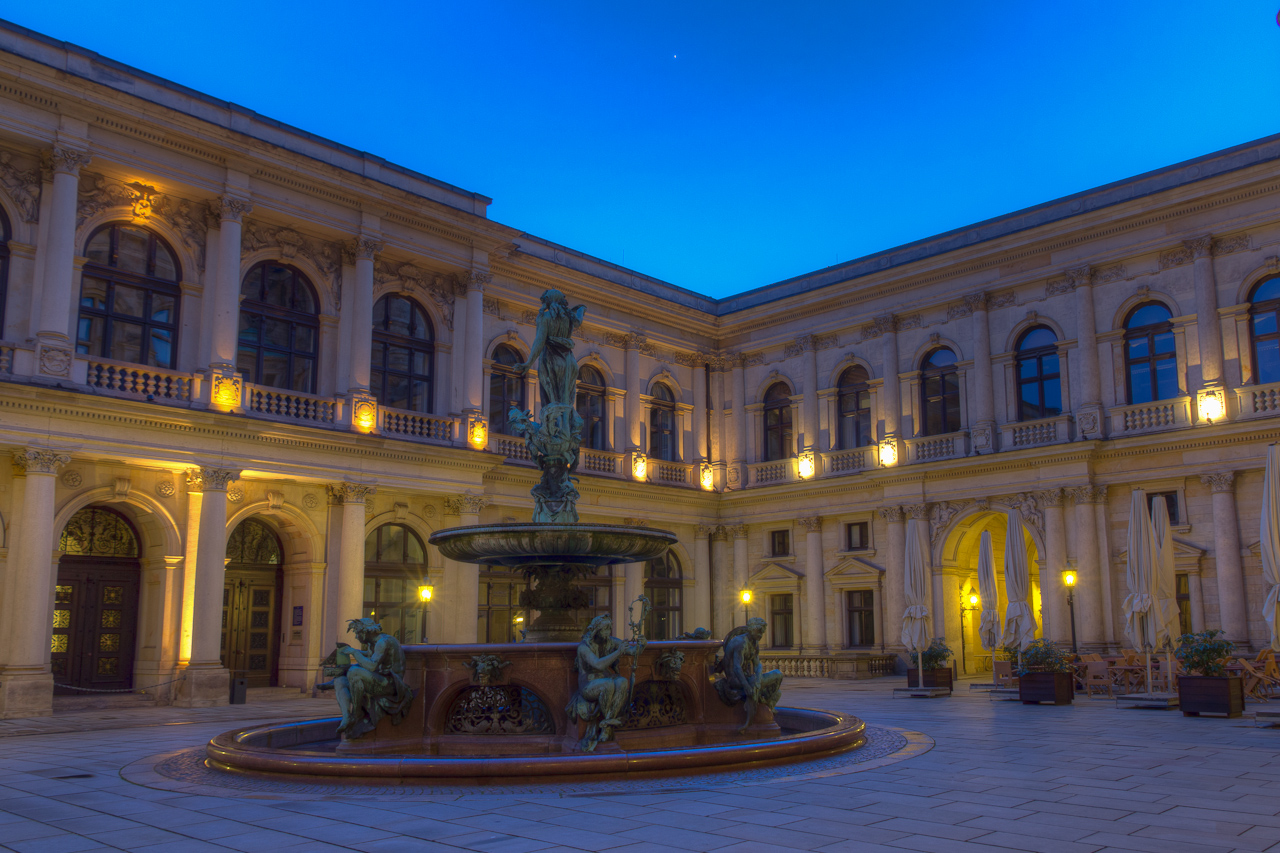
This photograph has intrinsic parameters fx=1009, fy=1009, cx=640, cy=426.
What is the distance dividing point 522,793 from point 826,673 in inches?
797

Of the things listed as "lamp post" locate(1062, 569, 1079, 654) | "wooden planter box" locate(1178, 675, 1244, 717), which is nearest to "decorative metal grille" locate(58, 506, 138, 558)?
"wooden planter box" locate(1178, 675, 1244, 717)

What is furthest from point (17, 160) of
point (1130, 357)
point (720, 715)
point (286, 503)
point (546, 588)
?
point (1130, 357)

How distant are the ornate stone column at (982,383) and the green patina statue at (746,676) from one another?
16728 mm

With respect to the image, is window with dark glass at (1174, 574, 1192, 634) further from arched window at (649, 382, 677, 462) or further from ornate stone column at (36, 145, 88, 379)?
ornate stone column at (36, 145, 88, 379)

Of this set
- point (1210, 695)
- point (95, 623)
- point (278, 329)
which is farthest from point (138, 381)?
point (1210, 695)

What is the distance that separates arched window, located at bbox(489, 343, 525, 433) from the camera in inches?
1091

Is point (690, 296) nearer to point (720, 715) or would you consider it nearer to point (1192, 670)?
point (1192, 670)

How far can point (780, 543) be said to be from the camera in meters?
31.1

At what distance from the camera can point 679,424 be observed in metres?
32.1

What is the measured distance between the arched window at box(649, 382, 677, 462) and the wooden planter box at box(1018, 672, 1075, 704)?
1586 cm

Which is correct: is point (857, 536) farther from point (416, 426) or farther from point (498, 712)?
point (498, 712)

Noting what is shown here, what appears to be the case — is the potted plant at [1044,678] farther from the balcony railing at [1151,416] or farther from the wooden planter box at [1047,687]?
the balcony railing at [1151,416]

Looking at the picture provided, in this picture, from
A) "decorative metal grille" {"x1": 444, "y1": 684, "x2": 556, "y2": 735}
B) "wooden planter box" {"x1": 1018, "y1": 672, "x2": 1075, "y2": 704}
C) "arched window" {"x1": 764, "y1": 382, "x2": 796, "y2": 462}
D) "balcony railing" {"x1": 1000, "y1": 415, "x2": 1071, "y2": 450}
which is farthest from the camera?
"arched window" {"x1": 764, "y1": 382, "x2": 796, "y2": 462}

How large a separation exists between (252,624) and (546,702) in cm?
1524
